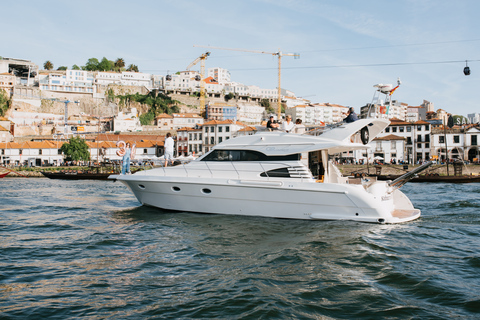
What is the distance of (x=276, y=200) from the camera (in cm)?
1055

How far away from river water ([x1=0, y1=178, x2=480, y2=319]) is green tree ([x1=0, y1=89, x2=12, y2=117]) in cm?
9977

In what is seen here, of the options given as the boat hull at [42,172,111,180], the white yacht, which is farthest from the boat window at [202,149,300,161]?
the boat hull at [42,172,111,180]

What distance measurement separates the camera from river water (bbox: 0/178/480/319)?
4738 mm

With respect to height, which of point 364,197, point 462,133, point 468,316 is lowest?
point 468,316

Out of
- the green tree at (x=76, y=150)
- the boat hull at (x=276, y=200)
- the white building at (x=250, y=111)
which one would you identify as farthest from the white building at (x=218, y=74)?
the boat hull at (x=276, y=200)

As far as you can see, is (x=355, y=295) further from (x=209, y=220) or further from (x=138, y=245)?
(x=209, y=220)

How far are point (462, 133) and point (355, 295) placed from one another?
208 ft

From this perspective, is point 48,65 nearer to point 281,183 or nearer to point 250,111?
point 250,111

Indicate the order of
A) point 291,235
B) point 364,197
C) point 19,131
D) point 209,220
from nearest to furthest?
point 291,235, point 364,197, point 209,220, point 19,131

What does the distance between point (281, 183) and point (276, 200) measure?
56cm

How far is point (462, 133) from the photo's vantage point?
5844cm

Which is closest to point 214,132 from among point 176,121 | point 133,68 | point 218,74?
point 176,121

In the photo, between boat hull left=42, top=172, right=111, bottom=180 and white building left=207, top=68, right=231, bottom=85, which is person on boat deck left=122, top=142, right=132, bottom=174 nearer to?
boat hull left=42, top=172, right=111, bottom=180

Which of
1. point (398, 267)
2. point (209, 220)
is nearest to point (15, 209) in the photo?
point (209, 220)
